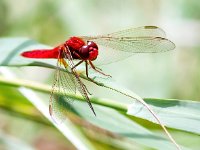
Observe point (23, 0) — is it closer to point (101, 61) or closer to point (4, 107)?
point (4, 107)

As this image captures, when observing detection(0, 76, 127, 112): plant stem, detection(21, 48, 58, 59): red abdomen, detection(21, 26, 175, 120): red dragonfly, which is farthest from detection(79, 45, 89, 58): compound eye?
detection(0, 76, 127, 112): plant stem

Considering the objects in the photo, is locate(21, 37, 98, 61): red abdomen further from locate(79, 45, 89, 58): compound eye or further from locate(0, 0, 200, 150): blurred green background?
locate(0, 0, 200, 150): blurred green background

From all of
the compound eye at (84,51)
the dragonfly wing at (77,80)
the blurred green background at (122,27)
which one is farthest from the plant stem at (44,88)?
the blurred green background at (122,27)

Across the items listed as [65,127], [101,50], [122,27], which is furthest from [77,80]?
[122,27]

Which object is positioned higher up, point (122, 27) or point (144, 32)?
point (144, 32)

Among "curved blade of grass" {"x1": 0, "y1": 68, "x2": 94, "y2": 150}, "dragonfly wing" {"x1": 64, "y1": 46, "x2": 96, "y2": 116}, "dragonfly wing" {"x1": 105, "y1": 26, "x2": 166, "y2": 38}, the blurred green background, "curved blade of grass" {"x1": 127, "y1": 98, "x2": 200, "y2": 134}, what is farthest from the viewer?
the blurred green background

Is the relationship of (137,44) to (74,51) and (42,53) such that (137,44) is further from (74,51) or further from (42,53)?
(42,53)
